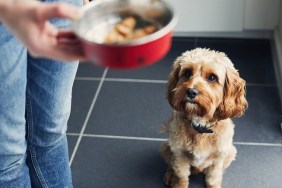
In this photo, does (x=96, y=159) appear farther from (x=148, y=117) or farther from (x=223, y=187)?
(x=223, y=187)

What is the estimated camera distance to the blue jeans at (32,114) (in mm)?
916

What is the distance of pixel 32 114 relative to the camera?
1.08m

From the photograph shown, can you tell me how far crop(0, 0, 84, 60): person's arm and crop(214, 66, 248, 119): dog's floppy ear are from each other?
736mm

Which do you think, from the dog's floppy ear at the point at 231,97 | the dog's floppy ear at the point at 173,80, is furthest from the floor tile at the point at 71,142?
the dog's floppy ear at the point at 231,97

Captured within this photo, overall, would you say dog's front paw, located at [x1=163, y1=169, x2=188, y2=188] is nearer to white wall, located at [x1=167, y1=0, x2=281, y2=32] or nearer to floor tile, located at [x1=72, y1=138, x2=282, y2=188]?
floor tile, located at [x1=72, y1=138, x2=282, y2=188]

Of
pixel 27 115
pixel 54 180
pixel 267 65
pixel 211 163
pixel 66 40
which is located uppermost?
pixel 66 40

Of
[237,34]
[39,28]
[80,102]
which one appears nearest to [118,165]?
[80,102]

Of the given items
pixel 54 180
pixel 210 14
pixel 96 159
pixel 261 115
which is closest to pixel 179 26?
pixel 210 14

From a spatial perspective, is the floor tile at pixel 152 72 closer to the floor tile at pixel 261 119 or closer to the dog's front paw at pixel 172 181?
the floor tile at pixel 261 119

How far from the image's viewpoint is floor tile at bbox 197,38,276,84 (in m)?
2.12

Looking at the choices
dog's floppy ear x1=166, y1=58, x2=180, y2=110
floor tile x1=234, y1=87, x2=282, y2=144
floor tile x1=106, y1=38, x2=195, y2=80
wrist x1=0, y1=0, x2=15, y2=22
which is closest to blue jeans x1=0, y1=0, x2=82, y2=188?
wrist x1=0, y1=0, x2=15, y2=22

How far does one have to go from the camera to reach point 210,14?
2.22 m

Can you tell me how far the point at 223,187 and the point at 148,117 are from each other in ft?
1.51

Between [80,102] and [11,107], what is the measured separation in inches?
44.1
